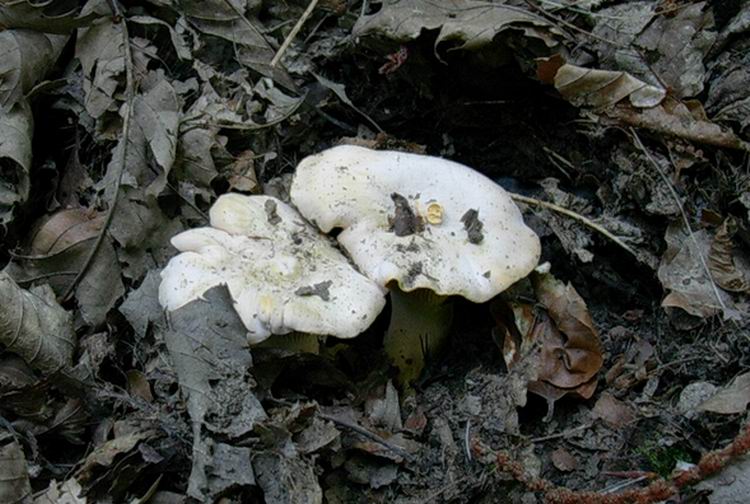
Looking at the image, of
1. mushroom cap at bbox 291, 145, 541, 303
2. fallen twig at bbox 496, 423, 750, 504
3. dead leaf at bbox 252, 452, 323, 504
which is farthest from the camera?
mushroom cap at bbox 291, 145, 541, 303

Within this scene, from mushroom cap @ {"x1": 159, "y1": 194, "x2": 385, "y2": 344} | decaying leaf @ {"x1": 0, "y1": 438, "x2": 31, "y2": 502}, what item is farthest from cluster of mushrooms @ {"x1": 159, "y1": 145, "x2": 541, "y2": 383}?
decaying leaf @ {"x1": 0, "y1": 438, "x2": 31, "y2": 502}

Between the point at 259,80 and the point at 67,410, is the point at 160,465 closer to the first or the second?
the point at 67,410

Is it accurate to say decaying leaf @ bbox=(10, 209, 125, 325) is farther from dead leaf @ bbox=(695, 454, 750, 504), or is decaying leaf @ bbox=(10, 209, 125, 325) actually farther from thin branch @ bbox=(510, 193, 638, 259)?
dead leaf @ bbox=(695, 454, 750, 504)

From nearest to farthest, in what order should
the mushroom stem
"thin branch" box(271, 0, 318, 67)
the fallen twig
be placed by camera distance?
the fallen twig
the mushroom stem
"thin branch" box(271, 0, 318, 67)

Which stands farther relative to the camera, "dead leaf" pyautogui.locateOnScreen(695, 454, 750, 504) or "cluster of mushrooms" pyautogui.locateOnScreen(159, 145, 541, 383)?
"cluster of mushrooms" pyautogui.locateOnScreen(159, 145, 541, 383)

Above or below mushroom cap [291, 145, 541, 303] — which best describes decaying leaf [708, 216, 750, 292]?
below

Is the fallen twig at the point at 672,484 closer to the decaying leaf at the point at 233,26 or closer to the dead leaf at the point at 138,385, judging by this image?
the dead leaf at the point at 138,385

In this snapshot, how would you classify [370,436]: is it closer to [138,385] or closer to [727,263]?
[138,385]

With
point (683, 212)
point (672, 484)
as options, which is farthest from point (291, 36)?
point (672, 484)
